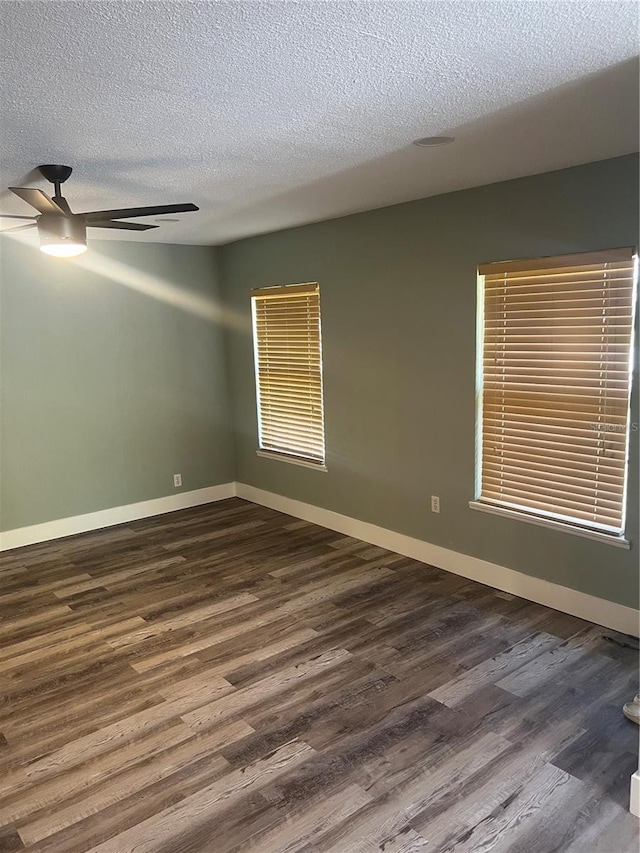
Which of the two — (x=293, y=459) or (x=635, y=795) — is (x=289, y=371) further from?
(x=635, y=795)

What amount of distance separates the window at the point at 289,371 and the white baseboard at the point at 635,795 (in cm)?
333

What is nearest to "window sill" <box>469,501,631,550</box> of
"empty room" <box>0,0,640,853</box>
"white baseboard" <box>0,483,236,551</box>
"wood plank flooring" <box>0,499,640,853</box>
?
"empty room" <box>0,0,640,853</box>

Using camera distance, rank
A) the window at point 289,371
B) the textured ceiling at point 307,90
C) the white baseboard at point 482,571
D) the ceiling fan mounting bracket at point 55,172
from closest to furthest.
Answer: the textured ceiling at point 307,90, the ceiling fan mounting bracket at point 55,172, the white baseboard at point 482,571, the window at point 289,371

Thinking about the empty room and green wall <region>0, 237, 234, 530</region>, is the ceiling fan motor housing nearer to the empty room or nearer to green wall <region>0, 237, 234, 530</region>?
the empty room

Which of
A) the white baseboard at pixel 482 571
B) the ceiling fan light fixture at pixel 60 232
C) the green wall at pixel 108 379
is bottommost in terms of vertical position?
the white baseboard at pixel 482 571

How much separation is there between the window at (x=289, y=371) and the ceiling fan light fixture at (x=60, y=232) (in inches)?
88.9

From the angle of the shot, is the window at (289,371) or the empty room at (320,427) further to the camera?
the window at (289,371)

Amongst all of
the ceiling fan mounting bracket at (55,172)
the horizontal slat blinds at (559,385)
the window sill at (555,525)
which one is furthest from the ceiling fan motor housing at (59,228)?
the window sill at (555,525)

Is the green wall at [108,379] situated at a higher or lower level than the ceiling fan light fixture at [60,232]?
lower

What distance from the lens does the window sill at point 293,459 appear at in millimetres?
5207

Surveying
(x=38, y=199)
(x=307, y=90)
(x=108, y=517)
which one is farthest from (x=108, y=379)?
(x=307, y=90)

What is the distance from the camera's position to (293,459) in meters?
5.47

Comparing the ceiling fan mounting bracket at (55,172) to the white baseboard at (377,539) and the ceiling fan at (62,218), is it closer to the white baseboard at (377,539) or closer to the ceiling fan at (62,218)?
the ceiling fan at (62,218)

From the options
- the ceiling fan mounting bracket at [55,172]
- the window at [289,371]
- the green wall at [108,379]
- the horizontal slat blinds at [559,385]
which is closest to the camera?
the ceiling fan mounting bracket at [55,172]
